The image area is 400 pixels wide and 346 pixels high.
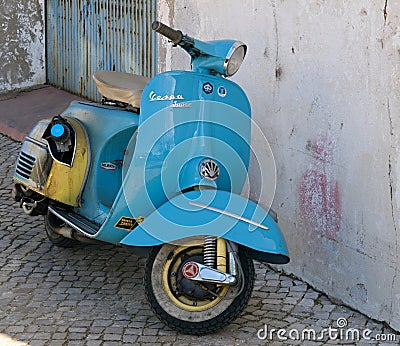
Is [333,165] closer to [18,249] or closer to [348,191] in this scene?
[348,191]

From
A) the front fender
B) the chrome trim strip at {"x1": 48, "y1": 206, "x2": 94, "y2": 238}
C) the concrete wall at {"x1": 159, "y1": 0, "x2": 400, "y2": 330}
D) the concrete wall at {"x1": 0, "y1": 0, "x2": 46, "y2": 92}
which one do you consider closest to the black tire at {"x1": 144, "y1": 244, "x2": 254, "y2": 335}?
the front fender

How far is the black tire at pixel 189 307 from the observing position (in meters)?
4.61

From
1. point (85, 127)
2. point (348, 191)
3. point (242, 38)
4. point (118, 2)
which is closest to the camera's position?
point (348, 191)

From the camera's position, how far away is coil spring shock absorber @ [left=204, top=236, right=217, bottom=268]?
4.55 meters

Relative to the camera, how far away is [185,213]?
15.1ft

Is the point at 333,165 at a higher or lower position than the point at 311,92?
lower

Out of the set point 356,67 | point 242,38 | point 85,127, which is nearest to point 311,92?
point 356,67

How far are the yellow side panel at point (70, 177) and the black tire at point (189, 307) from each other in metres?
Answer: 0.93

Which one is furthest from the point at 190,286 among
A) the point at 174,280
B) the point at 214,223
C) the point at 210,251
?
the point at 214,223

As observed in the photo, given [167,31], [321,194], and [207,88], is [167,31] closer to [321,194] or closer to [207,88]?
[207,88]

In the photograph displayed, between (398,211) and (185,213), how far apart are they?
109 centimetres

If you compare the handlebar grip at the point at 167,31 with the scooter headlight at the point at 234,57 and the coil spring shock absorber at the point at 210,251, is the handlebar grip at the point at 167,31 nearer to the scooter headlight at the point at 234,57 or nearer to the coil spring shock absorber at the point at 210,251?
the scooter headlight at the point at 234,57

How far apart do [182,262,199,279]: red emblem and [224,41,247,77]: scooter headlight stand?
103 cm

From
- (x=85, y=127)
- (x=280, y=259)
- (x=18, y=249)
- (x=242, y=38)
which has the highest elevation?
(x=242, y=38)
